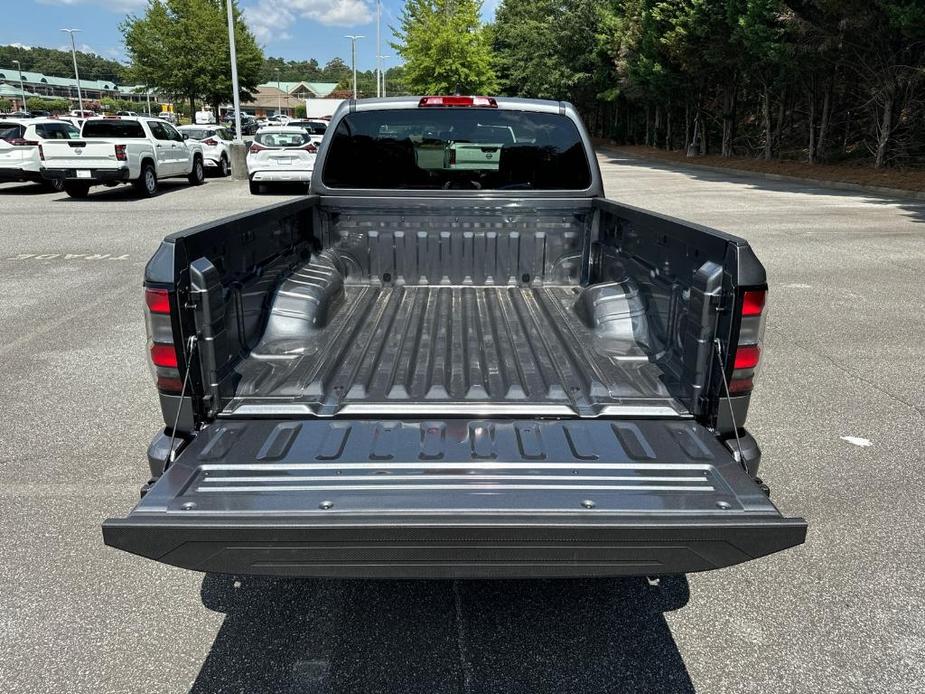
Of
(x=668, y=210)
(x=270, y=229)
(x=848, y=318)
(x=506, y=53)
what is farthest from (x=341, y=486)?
(x=506, y=53)

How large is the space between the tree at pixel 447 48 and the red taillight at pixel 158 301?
1497 inches

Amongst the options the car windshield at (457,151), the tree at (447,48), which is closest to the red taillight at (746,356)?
the car windshield at (457,151)

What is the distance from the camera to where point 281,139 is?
17609 mm

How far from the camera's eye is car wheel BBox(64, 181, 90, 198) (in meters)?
17.3

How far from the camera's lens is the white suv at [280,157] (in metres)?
17.2

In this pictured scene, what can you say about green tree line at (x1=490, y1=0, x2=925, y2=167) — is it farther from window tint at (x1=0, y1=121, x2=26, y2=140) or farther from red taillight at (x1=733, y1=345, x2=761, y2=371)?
window tint at (x1=0, y1=121, x2=26, y2=140)

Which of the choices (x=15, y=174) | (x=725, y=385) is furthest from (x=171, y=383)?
(x=15, y=174)

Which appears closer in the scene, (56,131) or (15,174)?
(15,174)

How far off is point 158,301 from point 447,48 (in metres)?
40.1

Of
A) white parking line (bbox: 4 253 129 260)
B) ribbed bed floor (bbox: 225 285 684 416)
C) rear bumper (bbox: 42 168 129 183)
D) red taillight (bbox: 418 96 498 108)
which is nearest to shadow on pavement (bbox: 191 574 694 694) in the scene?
ribbed bed floor (bbox: 225 285 684 416)

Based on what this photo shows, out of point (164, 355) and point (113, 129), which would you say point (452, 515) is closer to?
point (164, 355)

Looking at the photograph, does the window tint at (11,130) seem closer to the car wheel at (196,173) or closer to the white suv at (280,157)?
the car wheel at (196,173)

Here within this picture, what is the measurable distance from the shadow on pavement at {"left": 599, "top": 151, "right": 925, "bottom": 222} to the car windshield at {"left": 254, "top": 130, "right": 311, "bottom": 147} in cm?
797

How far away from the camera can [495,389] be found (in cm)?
296
